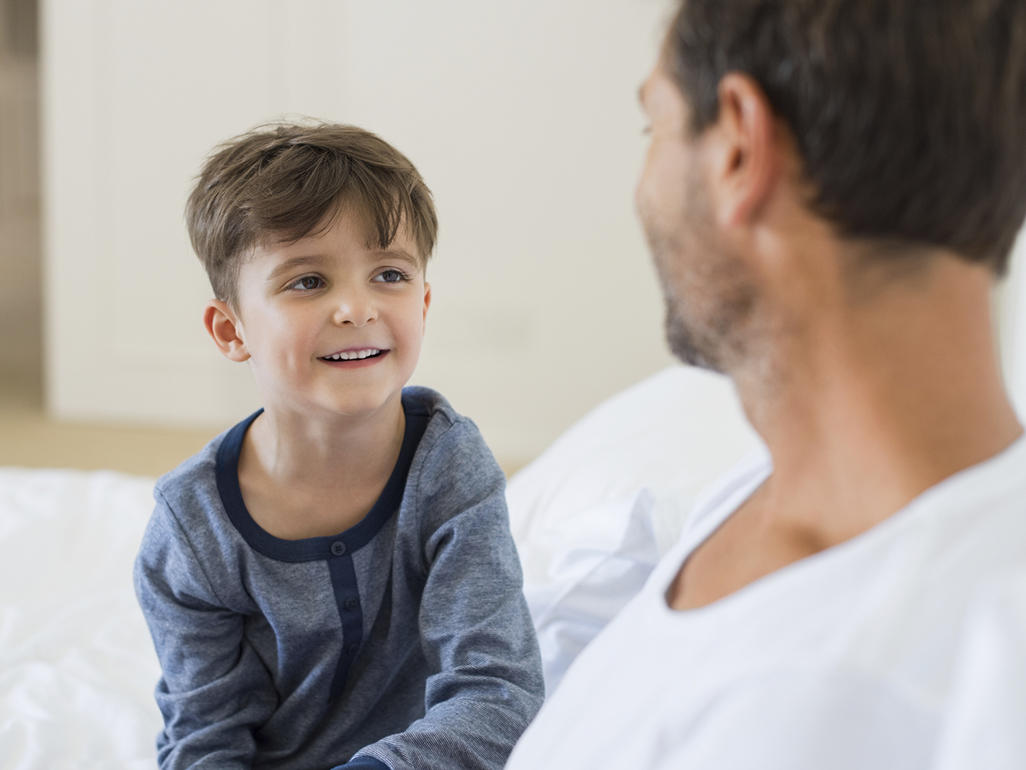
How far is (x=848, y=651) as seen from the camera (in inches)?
21.4

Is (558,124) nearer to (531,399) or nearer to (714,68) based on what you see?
A: (531,399)

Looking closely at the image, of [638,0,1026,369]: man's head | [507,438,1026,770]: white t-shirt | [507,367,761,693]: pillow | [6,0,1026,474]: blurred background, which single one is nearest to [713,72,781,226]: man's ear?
[638,0,1026,369]: man's head

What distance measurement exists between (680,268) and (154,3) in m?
3.29

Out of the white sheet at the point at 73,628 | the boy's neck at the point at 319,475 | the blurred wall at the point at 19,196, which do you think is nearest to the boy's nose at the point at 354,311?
the boy's neck at the point at 319,475

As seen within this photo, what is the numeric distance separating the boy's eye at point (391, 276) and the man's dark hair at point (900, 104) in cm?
58

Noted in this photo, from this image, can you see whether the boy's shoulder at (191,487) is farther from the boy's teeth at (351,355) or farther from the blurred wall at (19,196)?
the blurred wall at (19,196)

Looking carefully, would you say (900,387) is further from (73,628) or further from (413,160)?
(413,160)

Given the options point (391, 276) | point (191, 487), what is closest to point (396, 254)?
point (391, 276)

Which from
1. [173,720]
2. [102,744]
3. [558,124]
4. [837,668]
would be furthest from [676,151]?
[558,124]

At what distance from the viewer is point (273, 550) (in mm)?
1131

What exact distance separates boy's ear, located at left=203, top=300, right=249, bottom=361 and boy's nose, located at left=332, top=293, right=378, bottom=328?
16 centimetres

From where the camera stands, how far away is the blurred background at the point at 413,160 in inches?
131

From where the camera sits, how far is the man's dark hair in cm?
54

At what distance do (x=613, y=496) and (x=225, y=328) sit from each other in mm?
522
